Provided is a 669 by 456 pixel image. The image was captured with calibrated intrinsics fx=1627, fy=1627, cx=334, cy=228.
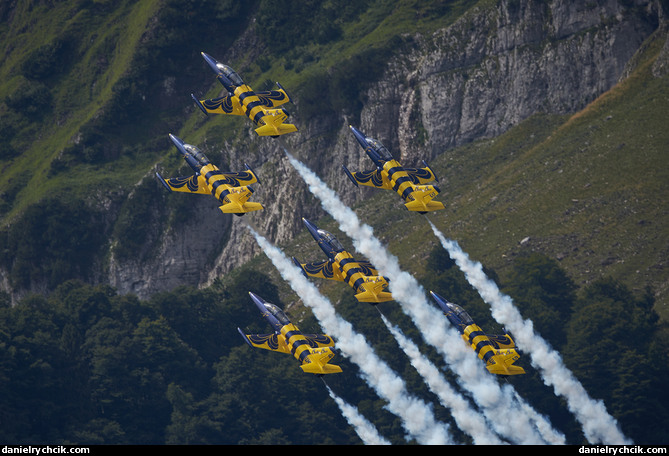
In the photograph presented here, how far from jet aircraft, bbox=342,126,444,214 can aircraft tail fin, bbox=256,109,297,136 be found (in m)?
7.95

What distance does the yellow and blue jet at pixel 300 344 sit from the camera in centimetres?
18362

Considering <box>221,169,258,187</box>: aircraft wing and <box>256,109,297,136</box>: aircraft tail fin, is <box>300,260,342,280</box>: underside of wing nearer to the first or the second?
<box>221,169,258,187</box>: aircraft wing

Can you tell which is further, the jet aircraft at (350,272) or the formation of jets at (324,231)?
the jet aircraft at (350,272)

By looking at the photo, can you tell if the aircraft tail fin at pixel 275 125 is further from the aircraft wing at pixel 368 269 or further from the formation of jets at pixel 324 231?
the aircraft wing at pixel 368 269

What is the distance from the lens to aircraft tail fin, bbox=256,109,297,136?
18812 centimetres

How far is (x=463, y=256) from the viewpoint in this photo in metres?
198

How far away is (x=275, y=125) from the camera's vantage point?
190 m

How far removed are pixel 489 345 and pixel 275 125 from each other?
117 ft

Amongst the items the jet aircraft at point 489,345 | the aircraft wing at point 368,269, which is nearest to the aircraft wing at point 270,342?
the aircraft wing at point 368,269

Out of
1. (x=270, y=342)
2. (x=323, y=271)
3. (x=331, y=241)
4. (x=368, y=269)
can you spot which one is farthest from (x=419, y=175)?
(x=270, y=342)

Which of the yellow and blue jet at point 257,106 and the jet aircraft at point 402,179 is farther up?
the yellow and blue jet at point 257,106

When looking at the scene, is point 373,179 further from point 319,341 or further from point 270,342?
point 270,342

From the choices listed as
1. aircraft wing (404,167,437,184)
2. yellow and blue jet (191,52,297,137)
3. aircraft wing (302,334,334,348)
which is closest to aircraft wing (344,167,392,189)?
aircraft wing (404,167,437,184)
